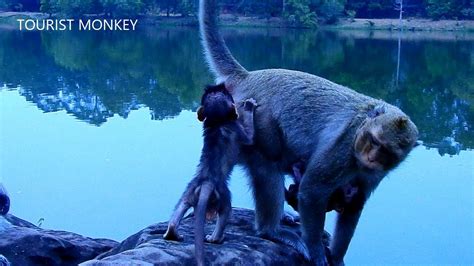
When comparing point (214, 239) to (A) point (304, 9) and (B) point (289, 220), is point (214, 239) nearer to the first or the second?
(B) point (289, 220)

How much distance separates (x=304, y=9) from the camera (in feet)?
94.2

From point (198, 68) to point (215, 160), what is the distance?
46.0 ft

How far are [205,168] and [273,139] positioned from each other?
472 mm

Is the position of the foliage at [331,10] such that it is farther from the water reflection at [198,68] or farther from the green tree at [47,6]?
the green tree at [47,6]

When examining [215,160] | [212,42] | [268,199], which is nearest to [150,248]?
[215,160]

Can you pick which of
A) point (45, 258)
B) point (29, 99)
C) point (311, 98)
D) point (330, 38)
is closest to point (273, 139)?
point (311, 98)

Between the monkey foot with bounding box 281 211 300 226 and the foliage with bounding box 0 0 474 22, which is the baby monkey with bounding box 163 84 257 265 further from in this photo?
the foliage with bounding box 0 0 474 22

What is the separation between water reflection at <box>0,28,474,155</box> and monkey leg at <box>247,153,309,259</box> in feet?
19.0

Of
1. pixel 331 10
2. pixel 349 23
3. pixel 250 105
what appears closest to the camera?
pixel 250 105

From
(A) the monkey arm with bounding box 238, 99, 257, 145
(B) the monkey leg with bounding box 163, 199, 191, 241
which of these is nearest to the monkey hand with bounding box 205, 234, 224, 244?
(B) the monkey leg with bounding box 163, 199, 191, 241

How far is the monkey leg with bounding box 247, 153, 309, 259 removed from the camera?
434 cm

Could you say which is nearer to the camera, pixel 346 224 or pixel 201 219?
pixel 201 219

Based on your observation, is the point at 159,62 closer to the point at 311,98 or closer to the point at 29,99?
the point at 29,99

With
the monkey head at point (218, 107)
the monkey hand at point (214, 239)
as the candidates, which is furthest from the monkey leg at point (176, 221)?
the monkey head at point (218, 107)
